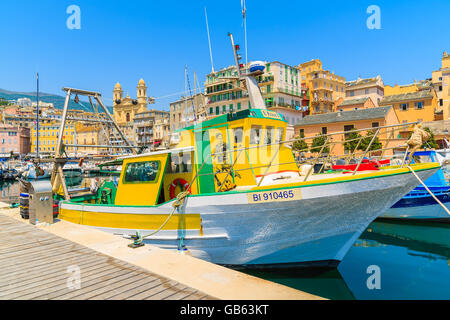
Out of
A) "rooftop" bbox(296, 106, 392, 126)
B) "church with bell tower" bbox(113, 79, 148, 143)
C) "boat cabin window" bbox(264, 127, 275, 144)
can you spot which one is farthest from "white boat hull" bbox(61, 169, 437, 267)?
"church with bell tower" bbox(113, 79, 148, 143)

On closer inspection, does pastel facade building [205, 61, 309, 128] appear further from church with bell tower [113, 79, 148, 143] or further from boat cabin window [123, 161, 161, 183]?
church with bell tower [113, 79, 148, 143]

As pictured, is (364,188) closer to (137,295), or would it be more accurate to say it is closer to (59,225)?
(137,295)

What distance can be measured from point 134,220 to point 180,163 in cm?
216

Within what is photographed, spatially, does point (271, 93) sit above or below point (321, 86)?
below

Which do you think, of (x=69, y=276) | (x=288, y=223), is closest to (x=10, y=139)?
(x=69, y=276)

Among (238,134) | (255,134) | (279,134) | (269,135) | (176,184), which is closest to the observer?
(176,184)

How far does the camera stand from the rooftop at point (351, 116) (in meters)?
38.6

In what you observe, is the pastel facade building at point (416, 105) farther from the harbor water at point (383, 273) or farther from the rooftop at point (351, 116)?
the harbor water at point (383, 273)

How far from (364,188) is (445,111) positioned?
4919 cm

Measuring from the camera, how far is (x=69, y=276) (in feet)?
15.4

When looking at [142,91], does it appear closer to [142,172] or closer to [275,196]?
[142,172]

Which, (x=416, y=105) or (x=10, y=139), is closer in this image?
(x=416, y=105)

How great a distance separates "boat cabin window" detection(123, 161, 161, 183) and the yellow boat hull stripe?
114 centimetres
